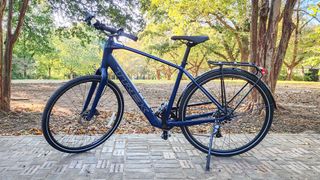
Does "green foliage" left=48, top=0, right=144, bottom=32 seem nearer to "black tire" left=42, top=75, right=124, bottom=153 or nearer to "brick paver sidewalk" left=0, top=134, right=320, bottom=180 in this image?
"black tire" left=42, top=75, right=124, bottom=153

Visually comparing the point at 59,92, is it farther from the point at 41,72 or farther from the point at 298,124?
the point at 41,72

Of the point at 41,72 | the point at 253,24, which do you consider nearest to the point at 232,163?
the point at 253,24

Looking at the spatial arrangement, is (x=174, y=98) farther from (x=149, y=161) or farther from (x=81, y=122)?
(x=81, y=122)

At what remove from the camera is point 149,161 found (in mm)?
2709

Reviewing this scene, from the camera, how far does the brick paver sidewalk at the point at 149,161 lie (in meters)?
2.43

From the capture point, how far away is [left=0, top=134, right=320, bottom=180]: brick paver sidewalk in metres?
2.43

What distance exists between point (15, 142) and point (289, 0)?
431 centimetres

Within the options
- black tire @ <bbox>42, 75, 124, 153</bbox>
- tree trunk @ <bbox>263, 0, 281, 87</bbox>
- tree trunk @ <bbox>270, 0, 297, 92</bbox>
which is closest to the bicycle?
black tire @ <bbox>42, 75, 124, 153</bbox>

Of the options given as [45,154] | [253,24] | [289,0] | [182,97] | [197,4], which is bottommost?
[45,154]

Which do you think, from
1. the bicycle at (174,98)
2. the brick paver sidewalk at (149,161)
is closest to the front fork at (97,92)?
the bicycle at (174,98)

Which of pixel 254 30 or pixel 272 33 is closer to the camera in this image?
pixel 272 33

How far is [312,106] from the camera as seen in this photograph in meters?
6.55

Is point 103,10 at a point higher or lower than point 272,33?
higher

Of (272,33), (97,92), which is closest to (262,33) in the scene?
(272,33)
